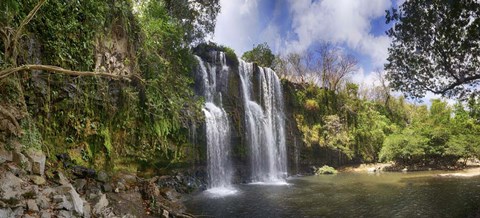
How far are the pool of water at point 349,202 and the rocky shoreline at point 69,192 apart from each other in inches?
70.3

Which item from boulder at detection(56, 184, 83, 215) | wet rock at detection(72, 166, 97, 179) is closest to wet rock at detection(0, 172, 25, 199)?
boulder at detection(56, 184, 83, 215)

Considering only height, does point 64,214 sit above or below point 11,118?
below

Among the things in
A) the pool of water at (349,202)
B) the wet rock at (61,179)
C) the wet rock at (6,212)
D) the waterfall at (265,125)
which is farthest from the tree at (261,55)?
the wet rock at (6,212)

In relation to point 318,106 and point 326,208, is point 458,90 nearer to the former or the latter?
point 326,208

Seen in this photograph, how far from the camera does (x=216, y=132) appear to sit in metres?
18.9

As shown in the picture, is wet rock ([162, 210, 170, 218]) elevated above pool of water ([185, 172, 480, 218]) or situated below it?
above

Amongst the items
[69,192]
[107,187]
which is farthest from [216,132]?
[69,192]

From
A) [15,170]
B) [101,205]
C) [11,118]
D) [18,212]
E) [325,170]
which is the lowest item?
[325,170]

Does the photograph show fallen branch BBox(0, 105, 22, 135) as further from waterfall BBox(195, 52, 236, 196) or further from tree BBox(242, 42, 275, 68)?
tree BBox(242, 42, 275, 68)

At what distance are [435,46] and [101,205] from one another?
12.2 m

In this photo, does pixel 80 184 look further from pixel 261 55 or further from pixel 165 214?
pixel 261 55

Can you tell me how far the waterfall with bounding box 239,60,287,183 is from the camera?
71.9ft

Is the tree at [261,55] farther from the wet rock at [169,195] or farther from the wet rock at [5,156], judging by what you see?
the wet rock at [5,156]

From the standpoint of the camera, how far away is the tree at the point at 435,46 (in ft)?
32.2
